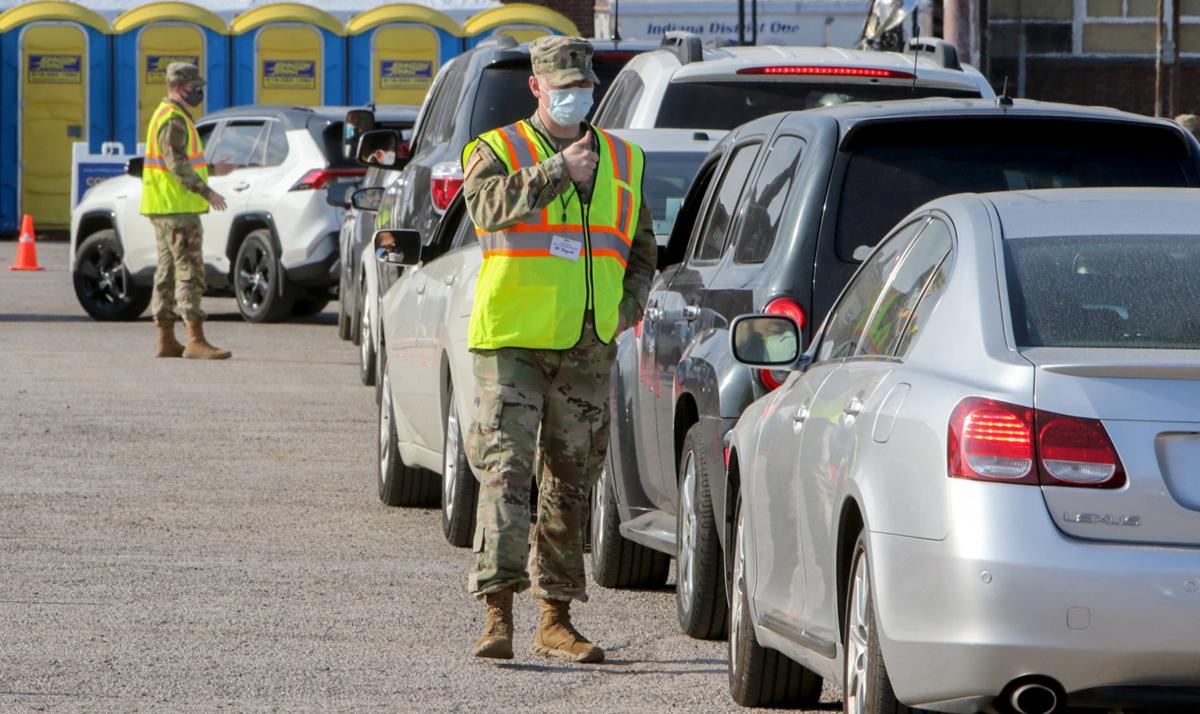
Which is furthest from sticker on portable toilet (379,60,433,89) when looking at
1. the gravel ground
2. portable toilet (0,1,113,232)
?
the gravel ground

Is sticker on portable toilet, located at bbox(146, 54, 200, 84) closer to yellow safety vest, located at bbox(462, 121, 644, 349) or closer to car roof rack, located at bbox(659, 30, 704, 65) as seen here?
car roof rack, located at bbox(659, 30, 704, 65)

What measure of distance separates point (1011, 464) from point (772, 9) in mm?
27581

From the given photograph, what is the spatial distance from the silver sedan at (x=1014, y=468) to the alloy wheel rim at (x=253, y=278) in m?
16.1

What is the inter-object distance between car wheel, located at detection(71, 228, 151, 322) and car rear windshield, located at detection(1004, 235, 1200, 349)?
1765 cm

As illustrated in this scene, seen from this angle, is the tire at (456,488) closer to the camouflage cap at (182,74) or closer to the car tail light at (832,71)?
the car tail light at (832,71)

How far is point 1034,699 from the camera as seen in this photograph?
16.0 ft

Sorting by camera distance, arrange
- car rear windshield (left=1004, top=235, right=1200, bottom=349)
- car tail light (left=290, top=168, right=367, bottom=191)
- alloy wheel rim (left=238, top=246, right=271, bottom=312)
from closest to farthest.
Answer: car rear windshield (left=1004, top=235, right=1200, bottom=349) → car tail light (left=290, top=168, right=367, bottom=191) → alloy wheel rim (left=238, top=246, right=271, bottom=312)

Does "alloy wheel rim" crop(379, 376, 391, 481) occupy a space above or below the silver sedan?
below

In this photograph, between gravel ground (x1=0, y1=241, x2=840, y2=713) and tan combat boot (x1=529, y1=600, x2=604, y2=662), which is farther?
tan combat boot (x1=529, y1=600, x2=604, y2=662)

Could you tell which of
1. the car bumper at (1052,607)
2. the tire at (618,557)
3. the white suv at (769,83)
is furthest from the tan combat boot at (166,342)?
the car bumper at (1052,607)

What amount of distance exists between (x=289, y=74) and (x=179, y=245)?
1783 centimetres

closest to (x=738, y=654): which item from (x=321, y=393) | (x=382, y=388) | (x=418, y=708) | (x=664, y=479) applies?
(x=418, y=708)

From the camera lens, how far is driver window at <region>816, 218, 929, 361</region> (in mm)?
6078

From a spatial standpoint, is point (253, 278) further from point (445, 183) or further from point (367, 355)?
point (445, 183)
